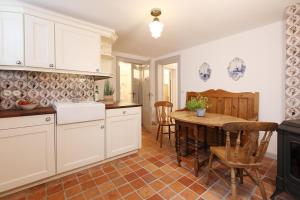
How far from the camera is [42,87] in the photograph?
2035mm

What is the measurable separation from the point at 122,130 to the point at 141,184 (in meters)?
0.84

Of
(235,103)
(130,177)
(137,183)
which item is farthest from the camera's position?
(235,103)

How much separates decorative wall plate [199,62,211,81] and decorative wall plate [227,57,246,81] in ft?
1.35

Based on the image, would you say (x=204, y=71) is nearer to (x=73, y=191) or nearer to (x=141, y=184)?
(x=141, y=184)

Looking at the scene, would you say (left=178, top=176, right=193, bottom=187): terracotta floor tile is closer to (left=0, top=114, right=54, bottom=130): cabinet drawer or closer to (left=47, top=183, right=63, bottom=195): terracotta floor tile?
(left=47, top=183, right=63, bottom=195): terracotta floor tile

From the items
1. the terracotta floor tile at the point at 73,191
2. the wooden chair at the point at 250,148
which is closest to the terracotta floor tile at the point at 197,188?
the wooden chair at the point at 250,148

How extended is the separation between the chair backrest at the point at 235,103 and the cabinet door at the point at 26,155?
8.93 feet

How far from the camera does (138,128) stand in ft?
7.96

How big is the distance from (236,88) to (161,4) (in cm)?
197

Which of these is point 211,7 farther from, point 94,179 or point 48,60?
point 94,179

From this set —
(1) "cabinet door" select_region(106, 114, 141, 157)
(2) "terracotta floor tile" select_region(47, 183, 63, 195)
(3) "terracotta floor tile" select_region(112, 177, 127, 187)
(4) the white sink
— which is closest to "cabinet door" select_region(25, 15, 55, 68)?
(4) the white sink

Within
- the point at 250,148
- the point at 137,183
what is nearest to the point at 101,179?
the point at 137,183

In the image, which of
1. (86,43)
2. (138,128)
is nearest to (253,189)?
(138,128)

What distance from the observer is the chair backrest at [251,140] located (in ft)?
4.01
